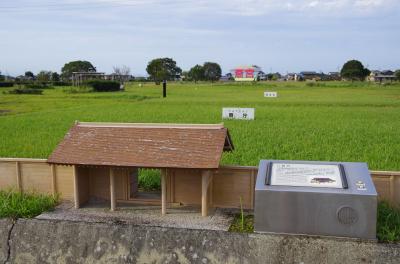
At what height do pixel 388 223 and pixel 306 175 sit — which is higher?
pixel 306 175

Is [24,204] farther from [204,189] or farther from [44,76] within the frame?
[44,76]

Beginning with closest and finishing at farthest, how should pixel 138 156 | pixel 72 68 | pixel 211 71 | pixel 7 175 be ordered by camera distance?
pixel 138 156
pixel 7 175
pixel 72 68
pixel 211 71

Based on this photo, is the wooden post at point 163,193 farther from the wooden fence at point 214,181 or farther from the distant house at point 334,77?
the distant house at point 334,77

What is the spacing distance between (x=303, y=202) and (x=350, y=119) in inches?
769

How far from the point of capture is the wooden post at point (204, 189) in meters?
8.09

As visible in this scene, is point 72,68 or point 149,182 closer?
point 149,182

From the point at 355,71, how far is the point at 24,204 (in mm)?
104577

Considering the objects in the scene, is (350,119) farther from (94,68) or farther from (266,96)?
(94,68)

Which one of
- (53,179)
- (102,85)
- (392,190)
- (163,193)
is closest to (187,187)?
(163,193)

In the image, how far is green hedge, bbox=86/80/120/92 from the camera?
63281 millimetres

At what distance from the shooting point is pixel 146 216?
325 inches

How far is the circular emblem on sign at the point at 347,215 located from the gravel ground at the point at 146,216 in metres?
1.86

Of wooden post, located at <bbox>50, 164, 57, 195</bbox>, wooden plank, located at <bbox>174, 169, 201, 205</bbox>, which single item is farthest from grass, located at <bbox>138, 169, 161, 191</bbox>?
wooden post, located at <bbox>50, 164, 57, 195</bbox>

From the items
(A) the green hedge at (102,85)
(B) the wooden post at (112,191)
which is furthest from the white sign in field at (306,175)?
(A) the green hedge at (102,85)
